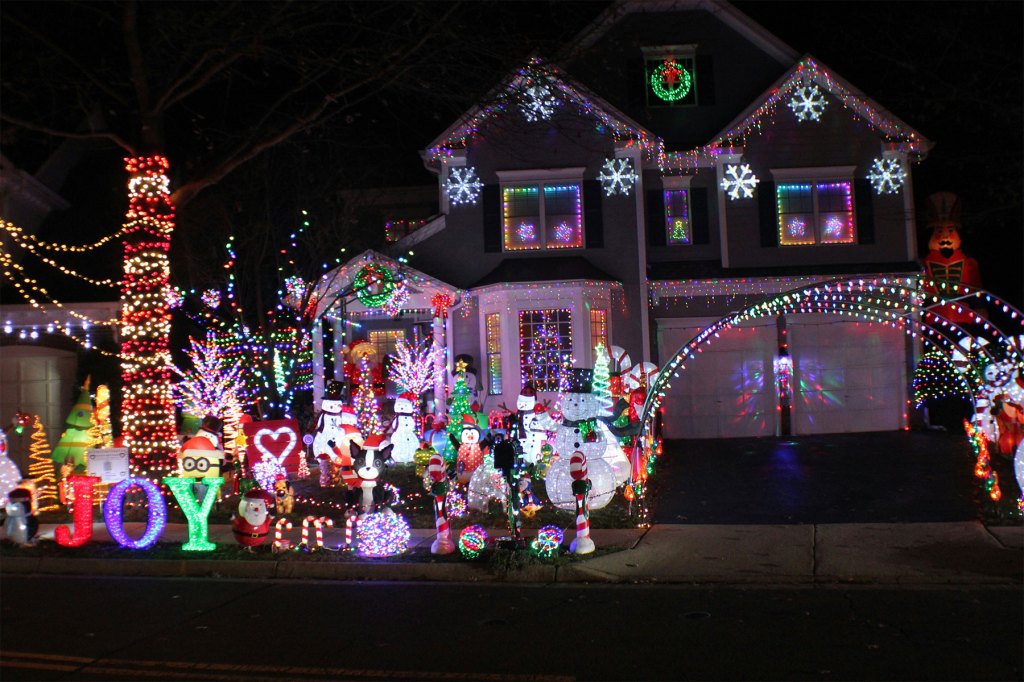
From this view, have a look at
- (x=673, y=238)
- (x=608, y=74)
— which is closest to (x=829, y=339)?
(x=673, y=238)

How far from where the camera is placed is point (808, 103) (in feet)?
64.3

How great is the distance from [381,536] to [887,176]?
14780mm

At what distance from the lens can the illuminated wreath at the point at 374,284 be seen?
58.6ft

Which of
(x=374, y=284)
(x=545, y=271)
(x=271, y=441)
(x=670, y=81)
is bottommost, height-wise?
(x=271, y=441)

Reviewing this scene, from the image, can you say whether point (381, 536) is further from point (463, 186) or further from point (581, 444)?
point (463, 186)

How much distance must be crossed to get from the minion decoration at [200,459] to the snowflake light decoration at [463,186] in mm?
8964

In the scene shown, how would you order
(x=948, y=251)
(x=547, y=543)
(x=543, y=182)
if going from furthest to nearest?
(x=948, y=251) < (x=543, y=182) < (x=547, y=543)

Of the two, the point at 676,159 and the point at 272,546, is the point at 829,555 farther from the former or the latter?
the point at 676,159

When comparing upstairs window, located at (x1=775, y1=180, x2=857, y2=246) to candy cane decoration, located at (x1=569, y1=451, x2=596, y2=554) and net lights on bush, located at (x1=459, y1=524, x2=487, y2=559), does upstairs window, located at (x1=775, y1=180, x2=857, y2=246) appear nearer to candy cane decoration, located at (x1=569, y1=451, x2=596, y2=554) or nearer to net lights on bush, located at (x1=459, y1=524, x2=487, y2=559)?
candy cane decoration, located at (x1=569, y1=451, x2=596, y2=554)

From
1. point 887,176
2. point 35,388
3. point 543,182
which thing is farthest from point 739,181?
point 35,388

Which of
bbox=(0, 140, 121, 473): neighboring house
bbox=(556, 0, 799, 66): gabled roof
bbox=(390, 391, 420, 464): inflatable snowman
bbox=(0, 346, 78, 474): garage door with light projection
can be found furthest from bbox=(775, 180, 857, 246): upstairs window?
bbox=(0, 346, 78, 474): garage door with light projection

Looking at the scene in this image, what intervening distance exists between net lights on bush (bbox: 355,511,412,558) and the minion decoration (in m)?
2.66

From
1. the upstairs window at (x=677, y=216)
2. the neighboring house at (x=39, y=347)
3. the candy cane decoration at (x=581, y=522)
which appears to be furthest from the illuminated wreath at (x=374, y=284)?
the candy cane decoration at (x=581, y=522)

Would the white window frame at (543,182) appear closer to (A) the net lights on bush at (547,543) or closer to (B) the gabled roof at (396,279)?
(B) the gabled roof at (396,279)
